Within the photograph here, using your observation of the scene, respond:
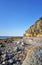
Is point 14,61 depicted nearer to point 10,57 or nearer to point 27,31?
point 10,57

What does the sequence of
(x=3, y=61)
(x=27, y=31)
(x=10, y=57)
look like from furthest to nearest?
(x=27, y=31), (x=10, y=57), (x=3, y=61)

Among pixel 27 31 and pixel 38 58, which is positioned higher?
pixel 27 31

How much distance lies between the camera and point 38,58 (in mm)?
7457

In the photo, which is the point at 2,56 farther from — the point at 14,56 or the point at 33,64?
the point at 33,64

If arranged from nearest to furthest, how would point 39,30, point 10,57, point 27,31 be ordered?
point 10,57, point 39,30, point 27,31

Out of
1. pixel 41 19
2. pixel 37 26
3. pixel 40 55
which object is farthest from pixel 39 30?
pixel 40 55

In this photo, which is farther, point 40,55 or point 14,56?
point 14,56

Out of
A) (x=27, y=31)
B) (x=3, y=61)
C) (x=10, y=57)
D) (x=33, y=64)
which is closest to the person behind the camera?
(x=33, y=64)

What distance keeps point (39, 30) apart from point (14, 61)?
45.1ft

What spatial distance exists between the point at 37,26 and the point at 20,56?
551 inches

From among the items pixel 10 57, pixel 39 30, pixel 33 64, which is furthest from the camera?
pixel 39 30


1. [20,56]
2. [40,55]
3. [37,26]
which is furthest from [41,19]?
[40,55]

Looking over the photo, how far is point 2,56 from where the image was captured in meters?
10.1

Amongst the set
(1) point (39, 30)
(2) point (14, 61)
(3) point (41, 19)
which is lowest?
(2) point (14, 61)
